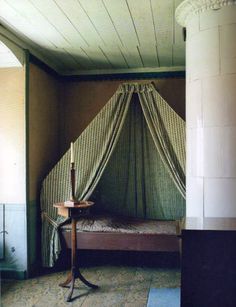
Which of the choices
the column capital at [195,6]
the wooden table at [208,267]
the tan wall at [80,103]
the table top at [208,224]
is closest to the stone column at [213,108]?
the column capital at [195,6]

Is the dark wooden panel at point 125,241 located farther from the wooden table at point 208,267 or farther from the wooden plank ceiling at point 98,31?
the wooden plank ceiling at point 98,31

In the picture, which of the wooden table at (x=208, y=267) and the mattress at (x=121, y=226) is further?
the mattress at (x=121, y=226)

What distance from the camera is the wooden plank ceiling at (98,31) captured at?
263 cm

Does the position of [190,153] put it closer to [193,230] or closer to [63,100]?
[193,230]

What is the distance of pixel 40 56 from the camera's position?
12.6ft

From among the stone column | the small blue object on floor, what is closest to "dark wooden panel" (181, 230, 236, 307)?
the stone column

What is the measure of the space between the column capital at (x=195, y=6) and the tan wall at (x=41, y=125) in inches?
66.4

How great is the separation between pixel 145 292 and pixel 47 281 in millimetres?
939

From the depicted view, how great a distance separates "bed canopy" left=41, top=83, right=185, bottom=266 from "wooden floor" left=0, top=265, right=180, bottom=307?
0.38m

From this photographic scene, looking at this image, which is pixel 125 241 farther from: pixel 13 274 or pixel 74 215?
pixel 13 274

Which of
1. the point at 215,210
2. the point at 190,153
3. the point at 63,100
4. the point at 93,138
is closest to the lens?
the point at 215,210

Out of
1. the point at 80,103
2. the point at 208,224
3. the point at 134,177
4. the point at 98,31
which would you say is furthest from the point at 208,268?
the point at 80,103

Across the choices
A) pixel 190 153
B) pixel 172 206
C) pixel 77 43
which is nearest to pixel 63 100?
pixel 77 43

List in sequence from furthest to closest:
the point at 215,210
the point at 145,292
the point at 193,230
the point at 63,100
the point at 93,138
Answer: the point at 63,100
the point at 93,138
the point at 145,292
the point at 215,210
the point at 193,230
